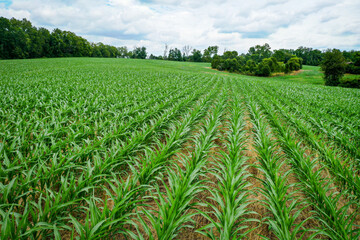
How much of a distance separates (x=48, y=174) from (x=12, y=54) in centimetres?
6906

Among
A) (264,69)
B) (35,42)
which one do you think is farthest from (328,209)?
(35,42)

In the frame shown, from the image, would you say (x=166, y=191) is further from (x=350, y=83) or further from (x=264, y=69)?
(x=264, y=69)

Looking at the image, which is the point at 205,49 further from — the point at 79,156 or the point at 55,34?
the point at 79,156

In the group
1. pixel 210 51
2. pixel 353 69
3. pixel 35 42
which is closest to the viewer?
pixel 353 69

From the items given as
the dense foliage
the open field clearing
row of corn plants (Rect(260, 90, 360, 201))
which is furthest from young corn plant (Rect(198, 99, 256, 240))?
the dense foliage

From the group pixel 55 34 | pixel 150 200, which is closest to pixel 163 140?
pixel 150 200

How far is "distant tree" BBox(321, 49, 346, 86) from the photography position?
27438 mm

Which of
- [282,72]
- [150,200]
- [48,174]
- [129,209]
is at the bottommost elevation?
[150,200]

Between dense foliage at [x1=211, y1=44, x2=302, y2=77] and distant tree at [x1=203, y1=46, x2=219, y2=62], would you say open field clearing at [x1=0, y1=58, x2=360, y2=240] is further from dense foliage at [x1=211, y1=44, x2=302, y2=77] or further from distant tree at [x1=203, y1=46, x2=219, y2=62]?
distant tree at [x1=203, y1=46, x2=219, y2=62]

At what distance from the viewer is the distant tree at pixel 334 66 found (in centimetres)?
2744

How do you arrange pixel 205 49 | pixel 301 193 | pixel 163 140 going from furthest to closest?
pixel 205 49
pixel 163 140
pixel 301 193

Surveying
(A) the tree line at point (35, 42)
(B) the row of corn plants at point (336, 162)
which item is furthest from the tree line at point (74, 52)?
(B) the row of corn plants at point (336, 162)

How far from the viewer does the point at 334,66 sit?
90.2ft

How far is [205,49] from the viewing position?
287 feet
